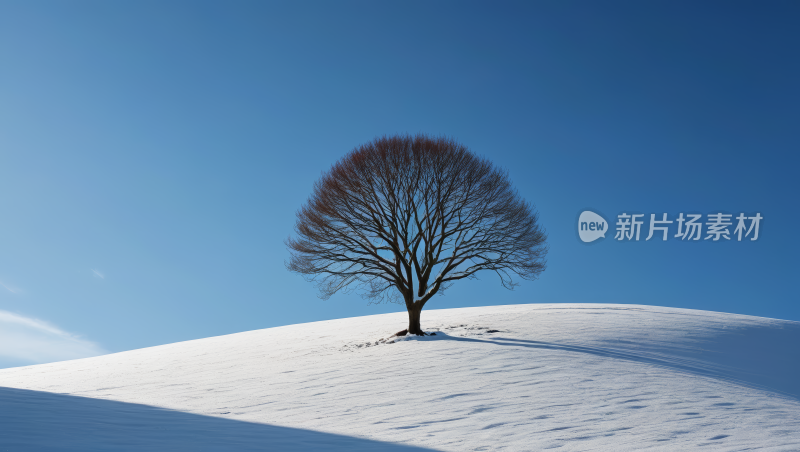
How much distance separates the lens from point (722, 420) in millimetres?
9930

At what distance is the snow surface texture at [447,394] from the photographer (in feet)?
27.3

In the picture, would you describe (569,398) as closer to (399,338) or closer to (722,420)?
(722,420)

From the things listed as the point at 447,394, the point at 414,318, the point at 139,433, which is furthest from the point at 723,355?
the point at 139,433

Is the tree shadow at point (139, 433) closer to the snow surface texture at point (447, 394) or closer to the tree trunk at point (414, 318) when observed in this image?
the snow surface texture at point (447, 394)

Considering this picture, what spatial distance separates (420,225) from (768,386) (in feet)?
41.4

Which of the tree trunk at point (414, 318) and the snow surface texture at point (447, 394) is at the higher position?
the tree trunk at point (414, 318)

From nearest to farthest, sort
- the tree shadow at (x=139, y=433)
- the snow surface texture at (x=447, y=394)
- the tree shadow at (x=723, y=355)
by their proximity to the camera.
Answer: the tree shadow at (x=139, y=433) < the snow surface texture at (x=447, y=394) < the tree shadow at (x=723, y=355)

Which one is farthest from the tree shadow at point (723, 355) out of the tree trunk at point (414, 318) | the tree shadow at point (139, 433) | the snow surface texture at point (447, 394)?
the tree shadow at point (139, 433)

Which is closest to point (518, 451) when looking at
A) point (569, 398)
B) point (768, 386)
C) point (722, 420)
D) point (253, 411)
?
point (569, 398)

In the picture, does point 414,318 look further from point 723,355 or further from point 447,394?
point 723,355

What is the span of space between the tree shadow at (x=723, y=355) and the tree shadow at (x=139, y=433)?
10144mm

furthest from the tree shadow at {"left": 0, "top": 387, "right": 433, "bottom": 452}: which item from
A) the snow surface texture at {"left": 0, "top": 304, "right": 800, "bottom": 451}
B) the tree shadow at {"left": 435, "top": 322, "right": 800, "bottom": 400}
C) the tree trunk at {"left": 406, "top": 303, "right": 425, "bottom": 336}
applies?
the tree trunk at {"left": 406, "top": 303, "right": 425, "bottom": 336}

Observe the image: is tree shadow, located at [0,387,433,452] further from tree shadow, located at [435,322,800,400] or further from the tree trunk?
the tree trunk

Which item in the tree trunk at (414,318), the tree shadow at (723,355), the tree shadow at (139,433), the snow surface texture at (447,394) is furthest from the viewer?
the tree trunk at (414,318)
